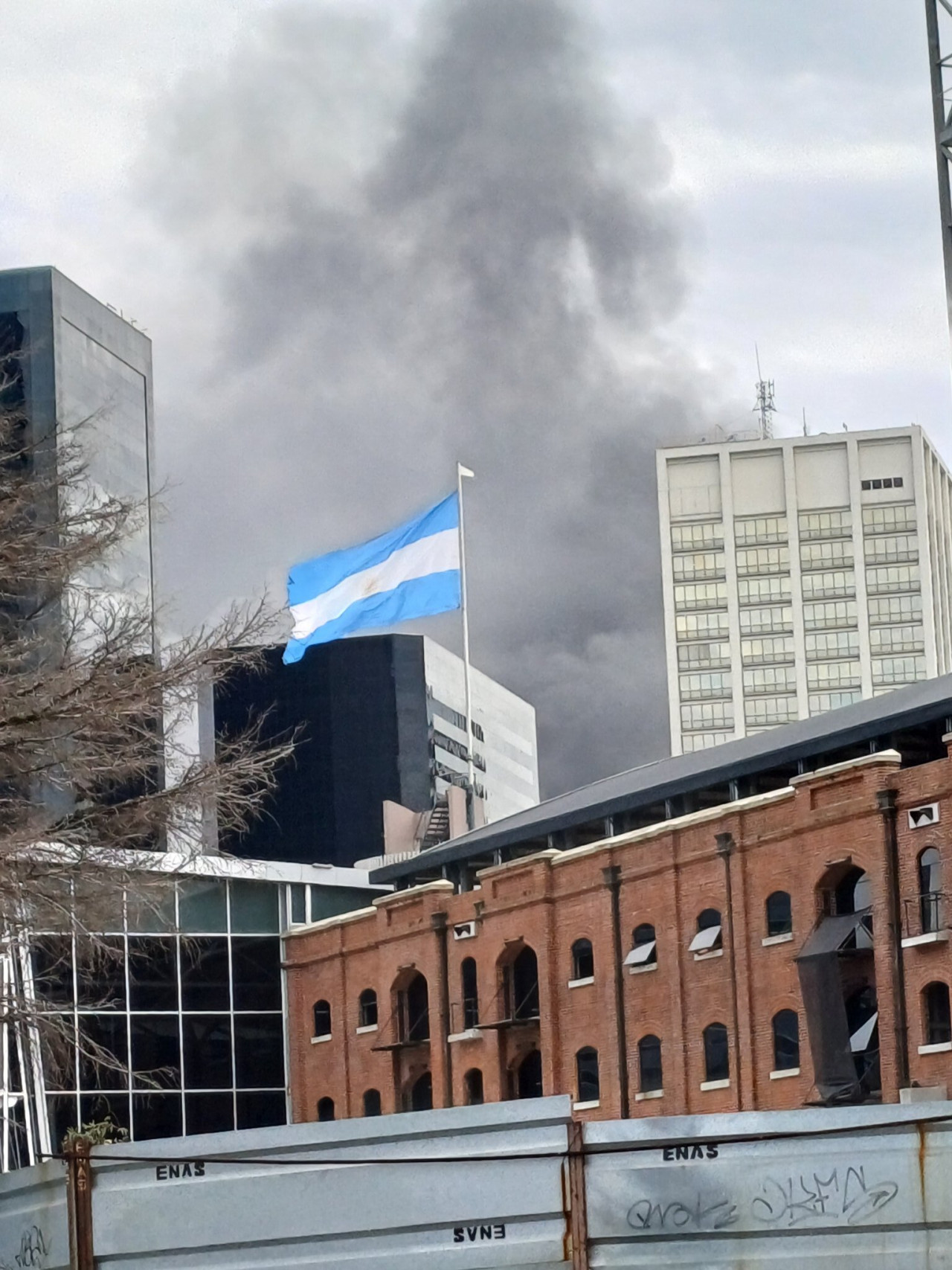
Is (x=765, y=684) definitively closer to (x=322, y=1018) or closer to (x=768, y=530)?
(x=768, y=530)

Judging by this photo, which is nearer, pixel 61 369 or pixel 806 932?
pixel 806 932

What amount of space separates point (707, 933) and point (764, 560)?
139m

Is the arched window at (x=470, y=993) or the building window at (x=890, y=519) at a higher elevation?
the building window at (x=890, y=519)

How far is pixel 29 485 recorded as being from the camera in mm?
19594

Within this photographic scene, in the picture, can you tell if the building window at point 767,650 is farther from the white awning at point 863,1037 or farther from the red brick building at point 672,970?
the white awning at point 863,1037

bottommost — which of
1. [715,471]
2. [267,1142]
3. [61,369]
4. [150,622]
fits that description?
[267,1142]

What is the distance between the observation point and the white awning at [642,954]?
5281 cm

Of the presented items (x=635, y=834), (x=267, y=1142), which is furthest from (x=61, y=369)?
(x=267, y=1142)

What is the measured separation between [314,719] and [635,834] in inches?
4468

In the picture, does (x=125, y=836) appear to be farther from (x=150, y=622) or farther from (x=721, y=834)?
(x=721, y=834)

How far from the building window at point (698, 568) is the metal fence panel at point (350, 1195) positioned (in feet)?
592

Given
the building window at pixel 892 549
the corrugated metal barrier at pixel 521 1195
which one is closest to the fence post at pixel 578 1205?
the corrugated metal barrier at pixel 521 1195

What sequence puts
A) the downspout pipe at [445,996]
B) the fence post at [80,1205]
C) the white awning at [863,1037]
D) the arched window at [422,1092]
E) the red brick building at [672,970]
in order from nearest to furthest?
the fence post at [80,1205]
the red brick building at [672,970]
the white awning at [863,1037]
the downspout pipe at [445,996]
the arched window at [422,1092]

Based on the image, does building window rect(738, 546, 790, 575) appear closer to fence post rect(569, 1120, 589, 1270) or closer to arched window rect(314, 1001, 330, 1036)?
arched window rect(314, 1001, 330, 1036)
